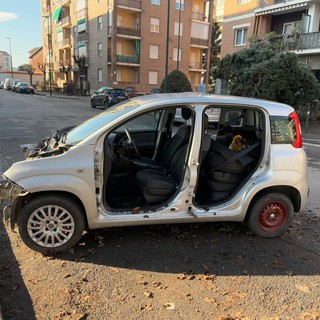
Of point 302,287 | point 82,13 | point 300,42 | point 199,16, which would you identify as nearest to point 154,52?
point 199,16

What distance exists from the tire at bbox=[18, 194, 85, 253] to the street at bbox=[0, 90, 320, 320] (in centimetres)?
Result: 13

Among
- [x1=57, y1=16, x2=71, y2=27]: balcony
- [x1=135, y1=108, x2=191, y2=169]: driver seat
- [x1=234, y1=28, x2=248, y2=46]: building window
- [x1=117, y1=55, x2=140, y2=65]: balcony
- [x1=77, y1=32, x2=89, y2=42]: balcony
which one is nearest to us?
[x1=135, y1=108, x2=191, y2=169]: driver seat

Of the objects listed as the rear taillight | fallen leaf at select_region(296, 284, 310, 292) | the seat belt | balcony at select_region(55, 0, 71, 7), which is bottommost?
fallen leaf at select_region(296, 284, 310, 292)

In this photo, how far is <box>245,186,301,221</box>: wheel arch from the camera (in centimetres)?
430

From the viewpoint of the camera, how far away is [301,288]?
3350mm

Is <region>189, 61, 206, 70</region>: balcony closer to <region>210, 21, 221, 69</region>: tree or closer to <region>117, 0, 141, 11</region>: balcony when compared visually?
<region>210, 21, 221, 69</region>: tree

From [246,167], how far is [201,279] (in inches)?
61.7

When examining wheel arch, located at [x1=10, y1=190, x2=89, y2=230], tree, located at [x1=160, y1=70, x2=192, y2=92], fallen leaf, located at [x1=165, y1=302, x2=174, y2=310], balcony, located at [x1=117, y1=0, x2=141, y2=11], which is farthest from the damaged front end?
balcony, located at [x1=117, y1=0, x2=141, y2=11]

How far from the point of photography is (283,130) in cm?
419

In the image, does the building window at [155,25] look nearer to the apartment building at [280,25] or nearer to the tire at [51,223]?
the apartment building at [280,25]

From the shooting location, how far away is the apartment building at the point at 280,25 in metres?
21.6

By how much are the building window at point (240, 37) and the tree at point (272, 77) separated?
10.1m

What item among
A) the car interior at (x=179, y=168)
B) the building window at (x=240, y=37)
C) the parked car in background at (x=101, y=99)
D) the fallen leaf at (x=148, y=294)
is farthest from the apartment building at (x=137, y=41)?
the fallen leaf at (x=148, y=294)

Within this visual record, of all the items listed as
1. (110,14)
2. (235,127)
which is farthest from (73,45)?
(235,127)
